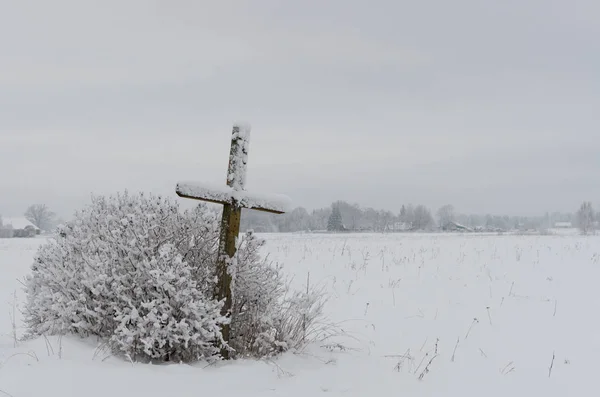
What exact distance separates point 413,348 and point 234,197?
294 cm

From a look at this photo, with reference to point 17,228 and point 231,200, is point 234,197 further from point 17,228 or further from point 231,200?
point 17,228

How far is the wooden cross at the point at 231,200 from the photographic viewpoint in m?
3.82

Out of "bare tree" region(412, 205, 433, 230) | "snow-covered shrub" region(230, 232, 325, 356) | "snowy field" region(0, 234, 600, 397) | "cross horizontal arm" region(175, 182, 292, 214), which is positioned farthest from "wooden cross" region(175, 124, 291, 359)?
"bare tree" region(412, 205, 433, 230)

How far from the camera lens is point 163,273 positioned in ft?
11.9

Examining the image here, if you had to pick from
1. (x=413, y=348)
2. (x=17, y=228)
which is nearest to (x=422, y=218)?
(x=17, y=228)

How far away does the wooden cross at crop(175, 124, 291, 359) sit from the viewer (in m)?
3.82

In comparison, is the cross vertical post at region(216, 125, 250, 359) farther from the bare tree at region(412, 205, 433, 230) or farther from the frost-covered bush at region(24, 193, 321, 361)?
the bare tree at region(412, 205, 433, 230)

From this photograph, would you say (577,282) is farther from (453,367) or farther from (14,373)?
(14,373)

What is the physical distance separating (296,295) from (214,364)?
1038 millimetres

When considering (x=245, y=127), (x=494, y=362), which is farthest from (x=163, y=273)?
(x=494, y=362)

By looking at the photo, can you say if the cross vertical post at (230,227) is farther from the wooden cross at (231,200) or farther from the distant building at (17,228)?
the distant building at (17,228)

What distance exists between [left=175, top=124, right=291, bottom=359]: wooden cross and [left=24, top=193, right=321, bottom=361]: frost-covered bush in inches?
5.7

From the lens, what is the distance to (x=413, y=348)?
5266 mm

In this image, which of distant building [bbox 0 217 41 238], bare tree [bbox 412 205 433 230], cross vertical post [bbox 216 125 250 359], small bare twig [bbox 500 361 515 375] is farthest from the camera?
bare tree [bbox 412 205 433 230]
